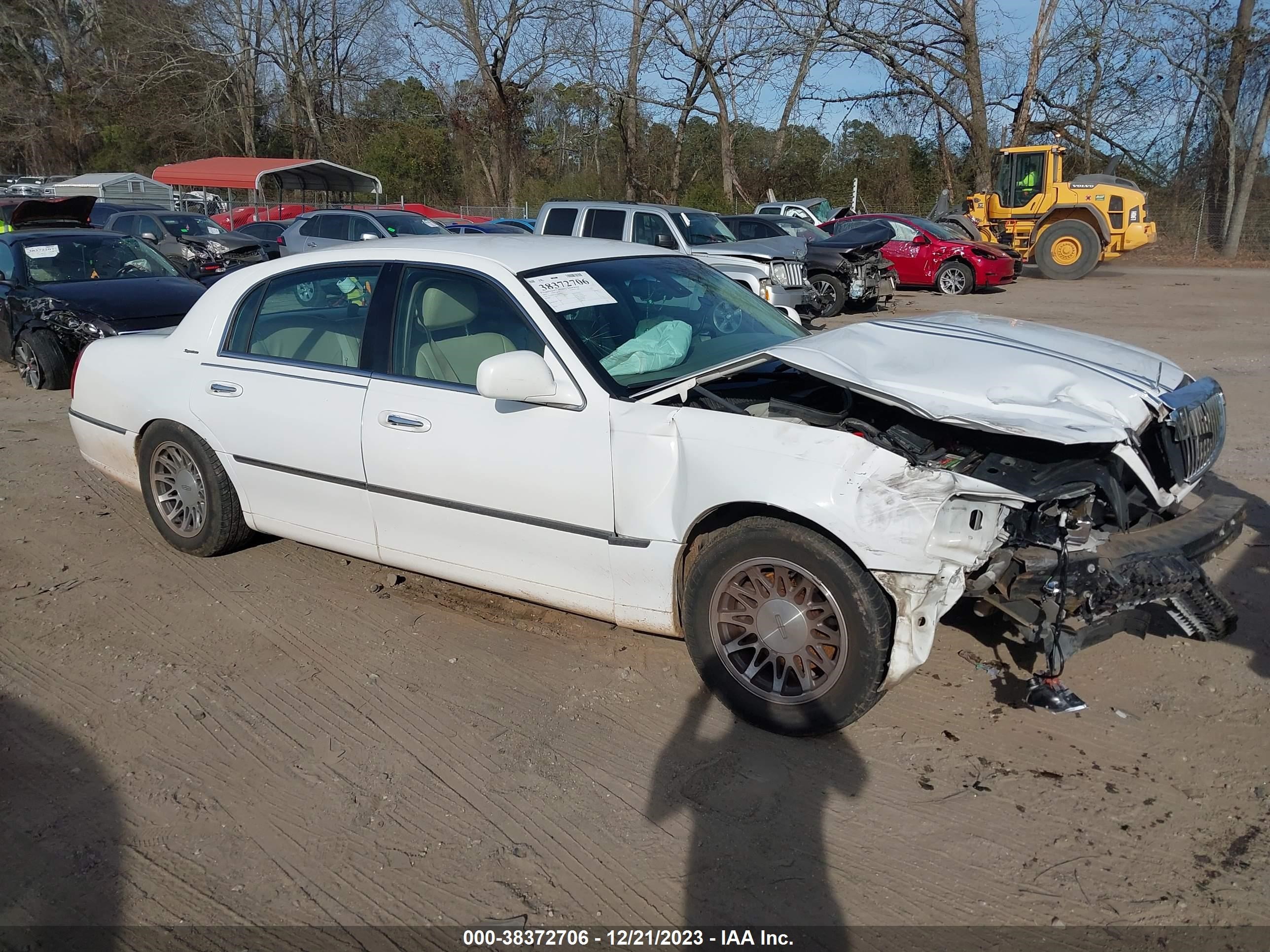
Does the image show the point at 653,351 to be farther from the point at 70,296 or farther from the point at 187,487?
the point at 70,296

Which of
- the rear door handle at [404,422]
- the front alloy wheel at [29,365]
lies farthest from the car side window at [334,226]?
the rear door handle at [404,422]

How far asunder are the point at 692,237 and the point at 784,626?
448 inches

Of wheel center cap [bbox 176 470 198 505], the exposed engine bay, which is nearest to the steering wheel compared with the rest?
the exposed engine bay

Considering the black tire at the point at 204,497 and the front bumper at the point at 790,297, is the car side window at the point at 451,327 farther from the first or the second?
the front bumper at the point at 790,297

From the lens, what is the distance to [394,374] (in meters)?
4.20

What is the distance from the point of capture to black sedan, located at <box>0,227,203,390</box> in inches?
368

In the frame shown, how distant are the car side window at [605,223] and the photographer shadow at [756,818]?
10653mm

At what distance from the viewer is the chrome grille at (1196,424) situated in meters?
3.46

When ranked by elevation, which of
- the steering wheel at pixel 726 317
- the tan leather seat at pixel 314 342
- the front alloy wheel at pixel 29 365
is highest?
the steering wheel at pixel 726 317

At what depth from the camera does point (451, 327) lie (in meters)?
4.22

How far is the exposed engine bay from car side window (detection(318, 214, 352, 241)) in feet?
51.8

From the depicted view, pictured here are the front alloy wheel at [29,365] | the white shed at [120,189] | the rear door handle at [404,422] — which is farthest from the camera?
the white shed at [120,189]

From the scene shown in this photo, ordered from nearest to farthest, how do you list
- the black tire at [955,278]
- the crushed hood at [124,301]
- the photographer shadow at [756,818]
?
the photographer shadow at [756,818], the crushed hood at [124,301], the black tire at [955,278]

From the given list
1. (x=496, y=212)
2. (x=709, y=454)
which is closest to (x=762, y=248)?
(x=709, y=454)
